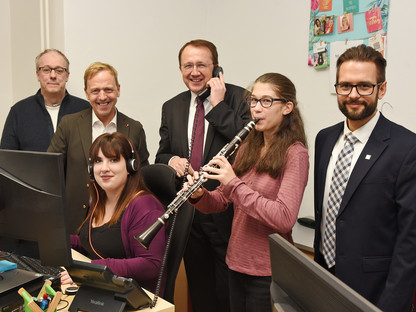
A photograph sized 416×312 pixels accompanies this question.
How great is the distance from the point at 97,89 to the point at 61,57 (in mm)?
582

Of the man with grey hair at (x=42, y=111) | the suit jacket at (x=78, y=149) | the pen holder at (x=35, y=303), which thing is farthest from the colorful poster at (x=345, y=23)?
the pen holder at (x=35, y=303)

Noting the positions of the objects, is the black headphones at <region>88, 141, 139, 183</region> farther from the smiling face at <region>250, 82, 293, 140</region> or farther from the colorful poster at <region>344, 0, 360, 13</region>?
the colorful poster at <region>344, 0, 360, 13</region>

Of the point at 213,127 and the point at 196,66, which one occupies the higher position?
the point at 196,66

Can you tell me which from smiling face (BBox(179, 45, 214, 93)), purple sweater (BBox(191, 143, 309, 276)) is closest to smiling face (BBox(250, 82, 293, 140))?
purple sweater (BBox(191, 143, 309, 276))

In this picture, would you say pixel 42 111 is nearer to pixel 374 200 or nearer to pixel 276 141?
pixel 276 141

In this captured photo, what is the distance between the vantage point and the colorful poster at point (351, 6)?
273 centimetres

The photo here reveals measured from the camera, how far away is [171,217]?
73.8 inches

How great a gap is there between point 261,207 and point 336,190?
0.30 meters

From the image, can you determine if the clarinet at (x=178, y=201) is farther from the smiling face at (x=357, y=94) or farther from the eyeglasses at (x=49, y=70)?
the eyeglasses at (x=49, y=70)

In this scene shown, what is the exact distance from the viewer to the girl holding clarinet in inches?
67.9

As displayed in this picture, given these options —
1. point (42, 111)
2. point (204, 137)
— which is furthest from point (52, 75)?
point (204, 137)

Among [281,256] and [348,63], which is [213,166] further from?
[281,256]

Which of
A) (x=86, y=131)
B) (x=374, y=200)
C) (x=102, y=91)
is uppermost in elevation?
(x=102, y=91)

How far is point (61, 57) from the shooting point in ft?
9.63
